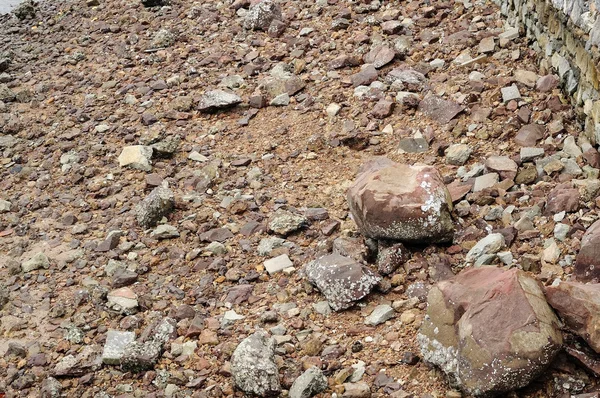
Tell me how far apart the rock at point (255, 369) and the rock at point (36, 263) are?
1.97 meters

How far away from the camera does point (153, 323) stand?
3852 mm

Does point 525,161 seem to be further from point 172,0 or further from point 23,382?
point 172,0

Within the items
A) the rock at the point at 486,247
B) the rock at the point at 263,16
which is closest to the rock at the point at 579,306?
the rock at the point at 486,247

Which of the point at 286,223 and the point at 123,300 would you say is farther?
the point at 286,223

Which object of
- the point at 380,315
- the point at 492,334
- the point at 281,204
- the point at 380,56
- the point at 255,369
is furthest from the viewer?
the point at 380,56

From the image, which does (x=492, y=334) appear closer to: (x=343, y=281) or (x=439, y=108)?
(x=343, y=281)

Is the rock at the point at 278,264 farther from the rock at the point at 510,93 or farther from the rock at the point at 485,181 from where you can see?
the rock at the point at 510,93

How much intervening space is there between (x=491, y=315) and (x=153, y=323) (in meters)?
1.91

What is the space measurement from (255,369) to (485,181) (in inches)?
74.0

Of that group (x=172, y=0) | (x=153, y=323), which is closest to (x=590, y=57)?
(x=153, y=323)

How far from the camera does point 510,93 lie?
479 cm

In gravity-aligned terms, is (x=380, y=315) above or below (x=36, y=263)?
above

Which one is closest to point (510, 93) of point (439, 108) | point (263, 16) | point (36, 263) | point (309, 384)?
point (439, 108)

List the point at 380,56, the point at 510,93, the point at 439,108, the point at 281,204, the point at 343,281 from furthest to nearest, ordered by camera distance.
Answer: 1. the point at 380,56
2. the point at 439,108
3. the point at 510,93
4. the point at 281,204
5. the point at 343,281
